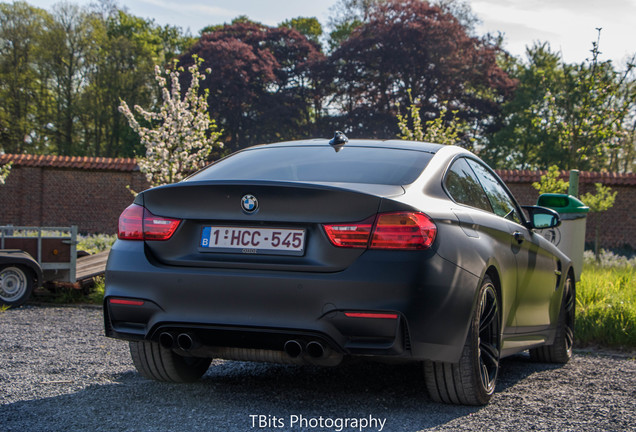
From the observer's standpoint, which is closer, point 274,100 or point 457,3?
point 274,100

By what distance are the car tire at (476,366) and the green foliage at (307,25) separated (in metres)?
52.1

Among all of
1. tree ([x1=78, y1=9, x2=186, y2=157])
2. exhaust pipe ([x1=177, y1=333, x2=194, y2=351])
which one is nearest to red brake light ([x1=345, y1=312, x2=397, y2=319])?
exhaust pipe ([x1=177, y1=333, x2=194, y2=351])

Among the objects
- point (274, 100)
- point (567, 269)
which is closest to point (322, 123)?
point (274, 100)

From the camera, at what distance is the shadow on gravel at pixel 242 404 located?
3744 mm

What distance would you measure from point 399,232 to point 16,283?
7480 mm

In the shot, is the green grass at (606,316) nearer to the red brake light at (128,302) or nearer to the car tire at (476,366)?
the car tire at (476,366)

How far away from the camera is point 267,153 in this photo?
4805 mm

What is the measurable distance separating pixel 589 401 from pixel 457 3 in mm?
45862

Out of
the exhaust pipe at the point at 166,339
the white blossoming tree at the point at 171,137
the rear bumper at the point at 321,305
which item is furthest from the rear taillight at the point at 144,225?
the white blossoming tree at the point at 171,137

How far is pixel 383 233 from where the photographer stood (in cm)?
363

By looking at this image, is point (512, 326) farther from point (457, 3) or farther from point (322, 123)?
point (457, 3)

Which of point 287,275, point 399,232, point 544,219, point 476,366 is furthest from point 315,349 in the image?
point 544,219

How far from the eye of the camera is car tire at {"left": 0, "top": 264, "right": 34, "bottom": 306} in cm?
972

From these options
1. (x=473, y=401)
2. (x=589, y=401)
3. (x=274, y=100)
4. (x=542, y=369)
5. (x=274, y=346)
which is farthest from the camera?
(x=274, y=100)
